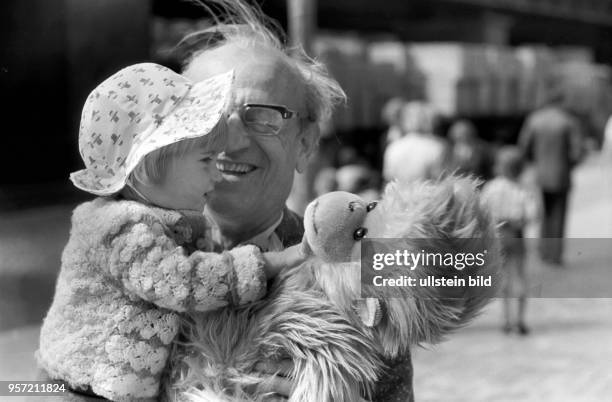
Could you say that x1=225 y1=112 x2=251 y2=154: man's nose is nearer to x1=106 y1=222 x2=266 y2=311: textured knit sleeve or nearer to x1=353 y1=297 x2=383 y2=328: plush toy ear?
x1=106 y1=222 x2=266 y2=311: textured knit sleeve

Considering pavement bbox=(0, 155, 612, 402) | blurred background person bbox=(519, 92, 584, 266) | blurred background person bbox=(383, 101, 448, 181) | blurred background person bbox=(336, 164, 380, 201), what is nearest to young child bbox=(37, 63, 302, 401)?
pavement bbox=(0, 155, 612, 402)

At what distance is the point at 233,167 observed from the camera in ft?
6.25

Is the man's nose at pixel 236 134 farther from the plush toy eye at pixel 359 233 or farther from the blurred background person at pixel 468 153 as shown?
the blurred background person at pixel 468 153

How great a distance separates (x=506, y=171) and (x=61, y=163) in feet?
14.1

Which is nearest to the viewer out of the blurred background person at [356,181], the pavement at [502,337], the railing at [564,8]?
the pavement at [502,337]

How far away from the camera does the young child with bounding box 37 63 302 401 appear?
4.99 ft

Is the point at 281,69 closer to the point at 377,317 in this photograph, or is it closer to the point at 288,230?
the point at 288,230

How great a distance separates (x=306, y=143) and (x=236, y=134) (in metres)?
0.26

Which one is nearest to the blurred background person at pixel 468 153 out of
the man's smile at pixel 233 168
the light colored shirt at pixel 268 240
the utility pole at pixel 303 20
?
the utility pole at pixel 303 20

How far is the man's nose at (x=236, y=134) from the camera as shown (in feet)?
6.12

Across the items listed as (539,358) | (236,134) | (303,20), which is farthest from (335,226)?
(539,358)

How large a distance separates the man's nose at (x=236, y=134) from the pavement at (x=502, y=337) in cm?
243

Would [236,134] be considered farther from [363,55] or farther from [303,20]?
[363,55]

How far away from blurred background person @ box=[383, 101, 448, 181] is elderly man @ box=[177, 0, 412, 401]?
3945 mm
